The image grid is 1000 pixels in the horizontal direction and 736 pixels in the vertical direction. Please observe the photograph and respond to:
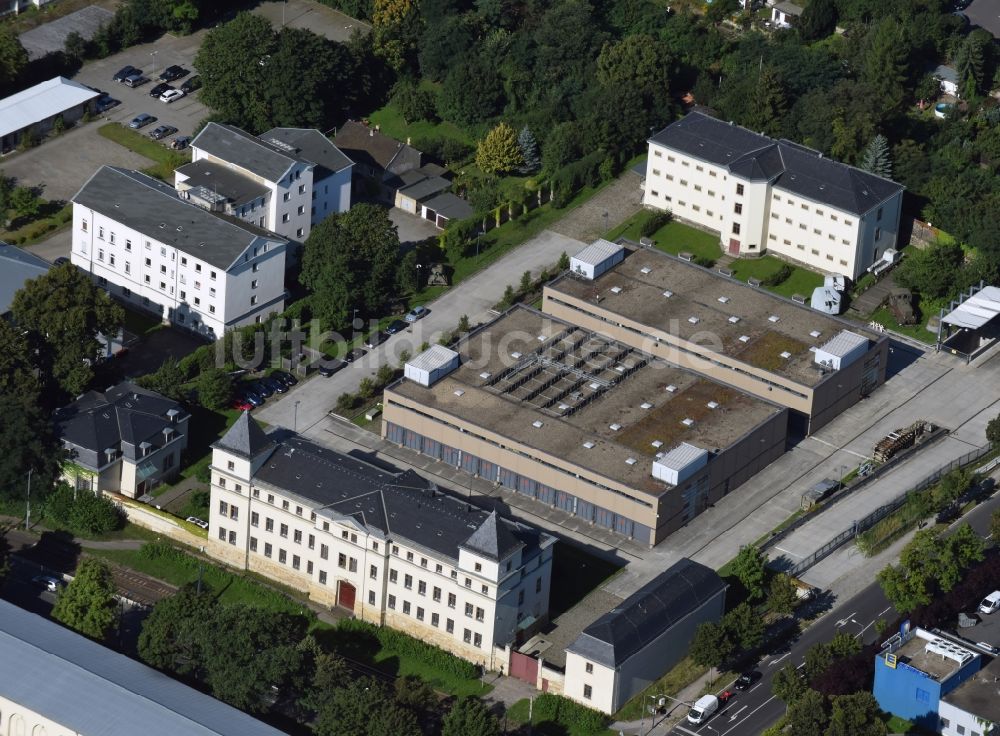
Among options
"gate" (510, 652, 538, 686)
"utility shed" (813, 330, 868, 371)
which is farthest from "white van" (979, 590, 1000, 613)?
"gate" (510, 652, 538, 686)

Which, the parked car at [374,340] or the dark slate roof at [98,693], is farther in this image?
the parked car at [374,340]

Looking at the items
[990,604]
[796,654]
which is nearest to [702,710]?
[796,654]

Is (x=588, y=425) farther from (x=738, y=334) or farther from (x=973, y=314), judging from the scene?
(x=973, y=314)

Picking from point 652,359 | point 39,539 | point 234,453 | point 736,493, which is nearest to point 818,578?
point 736,493

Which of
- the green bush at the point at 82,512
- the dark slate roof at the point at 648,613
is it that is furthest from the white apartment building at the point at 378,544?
the green bush at the point at 82,512

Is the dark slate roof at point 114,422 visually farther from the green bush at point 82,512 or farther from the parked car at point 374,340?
the parked car at point 374,340

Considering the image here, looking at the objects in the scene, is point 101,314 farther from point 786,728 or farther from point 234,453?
point 786,728

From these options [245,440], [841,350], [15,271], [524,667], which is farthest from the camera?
[15,271]
